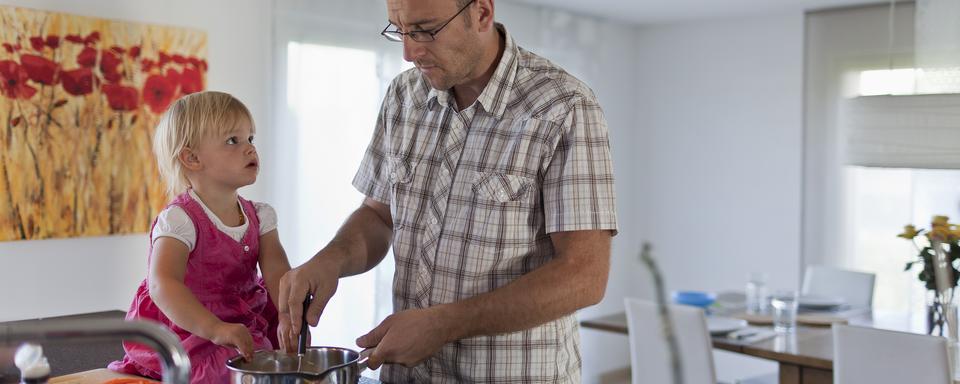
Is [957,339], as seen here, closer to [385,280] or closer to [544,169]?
[544,169]

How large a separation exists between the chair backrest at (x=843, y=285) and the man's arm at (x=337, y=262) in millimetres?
3122

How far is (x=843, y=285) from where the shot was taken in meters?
4.63

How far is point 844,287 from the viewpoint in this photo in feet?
15.2

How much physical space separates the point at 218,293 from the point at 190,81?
241 centimetres

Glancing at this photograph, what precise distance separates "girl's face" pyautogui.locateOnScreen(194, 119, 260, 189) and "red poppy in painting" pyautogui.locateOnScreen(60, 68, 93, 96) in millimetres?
1997

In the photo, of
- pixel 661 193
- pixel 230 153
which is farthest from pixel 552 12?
pixel 230 153

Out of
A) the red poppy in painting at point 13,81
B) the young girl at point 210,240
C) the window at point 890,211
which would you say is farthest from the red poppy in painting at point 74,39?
the window at point 890,211

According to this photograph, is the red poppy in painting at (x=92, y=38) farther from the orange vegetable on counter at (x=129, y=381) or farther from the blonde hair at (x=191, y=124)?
the orange vegetable on counter at (x=129, y=381)

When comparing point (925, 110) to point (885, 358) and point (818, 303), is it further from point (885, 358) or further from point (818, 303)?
point (818, 303)

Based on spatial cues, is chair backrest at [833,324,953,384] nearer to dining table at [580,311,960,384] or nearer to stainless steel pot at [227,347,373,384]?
dining table at [580,311,960,384]

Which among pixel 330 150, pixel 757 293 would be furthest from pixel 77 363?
pixel 757 293

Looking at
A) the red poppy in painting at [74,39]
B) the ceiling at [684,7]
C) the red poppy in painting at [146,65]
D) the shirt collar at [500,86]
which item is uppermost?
the ceiling at [684,7]

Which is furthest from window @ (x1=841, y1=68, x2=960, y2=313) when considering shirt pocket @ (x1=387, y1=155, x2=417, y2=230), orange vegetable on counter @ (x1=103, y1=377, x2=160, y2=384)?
orange vegetable on counter @ (x1=103, y1=377, x2=160, y2=384)

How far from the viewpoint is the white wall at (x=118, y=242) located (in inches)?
141
